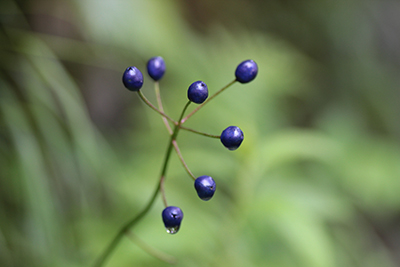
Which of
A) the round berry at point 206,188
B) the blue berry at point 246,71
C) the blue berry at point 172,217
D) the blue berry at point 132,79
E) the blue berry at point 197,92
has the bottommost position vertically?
the blue berry at point 172,217

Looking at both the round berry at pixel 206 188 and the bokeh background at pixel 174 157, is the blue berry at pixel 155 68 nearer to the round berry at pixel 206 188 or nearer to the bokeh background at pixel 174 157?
the round berry at pixel 206 188

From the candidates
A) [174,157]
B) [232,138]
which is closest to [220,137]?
[232,138]

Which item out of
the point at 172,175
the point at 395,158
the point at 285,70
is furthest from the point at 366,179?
the point at 172,175

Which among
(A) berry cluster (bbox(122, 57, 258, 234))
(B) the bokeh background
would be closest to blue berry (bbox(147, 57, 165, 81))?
(A) berry cluster (bbox(122, 57, 258, 234))

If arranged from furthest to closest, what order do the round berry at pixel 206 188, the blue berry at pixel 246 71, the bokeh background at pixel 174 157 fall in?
the bokeh background at pixel 174 157, the blue berry at pixel 246 71, the round berry at pixel 206 188

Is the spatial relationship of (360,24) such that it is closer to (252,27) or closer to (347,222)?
(252,27)

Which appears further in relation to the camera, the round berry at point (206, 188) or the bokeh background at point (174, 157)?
the bokeh background at point (174, 157)

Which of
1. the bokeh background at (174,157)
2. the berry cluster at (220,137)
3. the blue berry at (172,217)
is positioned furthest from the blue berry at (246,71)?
the bokeh background at (174,157)

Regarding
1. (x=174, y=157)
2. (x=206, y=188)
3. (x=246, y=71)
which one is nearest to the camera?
(x=206, y=188)

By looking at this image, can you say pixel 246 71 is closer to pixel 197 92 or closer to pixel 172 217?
pixel 197 92
